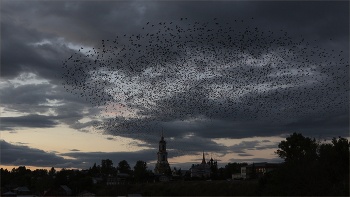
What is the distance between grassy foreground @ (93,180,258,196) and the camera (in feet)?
269

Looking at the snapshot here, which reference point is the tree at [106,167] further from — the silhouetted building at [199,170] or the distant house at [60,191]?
the distant house at [60,191]

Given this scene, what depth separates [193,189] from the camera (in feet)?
317

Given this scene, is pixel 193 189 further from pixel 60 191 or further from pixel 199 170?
pixel 199 170

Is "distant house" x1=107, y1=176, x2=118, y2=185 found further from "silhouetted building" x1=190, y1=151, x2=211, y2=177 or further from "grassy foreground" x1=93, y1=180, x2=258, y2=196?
"silhouetted building" x1=190, y1=151, x2=211, y2=177

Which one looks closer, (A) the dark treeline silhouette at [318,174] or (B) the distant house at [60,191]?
(A) the dark treeline silhouette at [318,174]

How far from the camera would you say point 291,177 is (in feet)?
180

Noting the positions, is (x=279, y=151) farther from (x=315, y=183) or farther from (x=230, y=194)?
(x=315, y=183)

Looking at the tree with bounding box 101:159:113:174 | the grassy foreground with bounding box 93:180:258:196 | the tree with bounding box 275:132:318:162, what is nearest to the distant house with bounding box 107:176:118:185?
the grassy foreground with bounding box 93:180:258:196

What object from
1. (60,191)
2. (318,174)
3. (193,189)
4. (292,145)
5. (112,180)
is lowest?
(60,191)

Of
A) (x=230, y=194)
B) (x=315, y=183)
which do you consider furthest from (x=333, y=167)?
(x=230, y=194)

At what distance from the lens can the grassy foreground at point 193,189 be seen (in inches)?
3231

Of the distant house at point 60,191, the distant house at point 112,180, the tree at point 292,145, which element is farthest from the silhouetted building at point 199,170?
the tree at point 292,145

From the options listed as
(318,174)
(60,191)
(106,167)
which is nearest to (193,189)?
(318,174)

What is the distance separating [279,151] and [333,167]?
1497 inches
